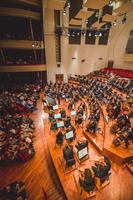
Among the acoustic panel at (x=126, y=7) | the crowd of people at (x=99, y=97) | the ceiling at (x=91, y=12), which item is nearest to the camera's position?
the crowd of people at (x=99, y=97)

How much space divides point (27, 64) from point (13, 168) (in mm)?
11264

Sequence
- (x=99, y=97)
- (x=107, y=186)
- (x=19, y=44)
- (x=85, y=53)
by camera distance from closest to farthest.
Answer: (x=107, y=186)
(x=99, y=97)
(x=19, y=44)
(x=85, y=53)

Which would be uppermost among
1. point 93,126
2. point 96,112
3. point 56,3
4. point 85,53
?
point 56,3

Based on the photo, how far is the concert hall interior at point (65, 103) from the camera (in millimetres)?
4641

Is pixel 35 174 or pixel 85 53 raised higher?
pixel 85 53

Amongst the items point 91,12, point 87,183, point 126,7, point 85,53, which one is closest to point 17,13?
point 91,12

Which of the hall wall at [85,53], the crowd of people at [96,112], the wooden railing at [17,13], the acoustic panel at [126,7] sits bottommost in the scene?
the crowd of people at [96,112]

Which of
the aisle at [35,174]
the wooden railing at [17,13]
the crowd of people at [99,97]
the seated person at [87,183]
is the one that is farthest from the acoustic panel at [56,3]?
the seated person at [87,183]

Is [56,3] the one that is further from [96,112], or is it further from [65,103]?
[96,112]

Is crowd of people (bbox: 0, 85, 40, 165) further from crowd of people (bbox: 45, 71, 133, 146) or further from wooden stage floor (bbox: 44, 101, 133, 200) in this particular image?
crowd of people (bbox: 45, 71, 133, 146)

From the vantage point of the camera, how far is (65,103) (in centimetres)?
1124

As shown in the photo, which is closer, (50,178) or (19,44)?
(50,178)

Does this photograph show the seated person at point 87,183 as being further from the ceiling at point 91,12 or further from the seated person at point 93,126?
the ceiling at point 91,12

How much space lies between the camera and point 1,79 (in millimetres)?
13977
